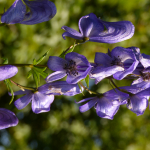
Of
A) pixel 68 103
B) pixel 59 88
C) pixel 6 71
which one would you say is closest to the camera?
pixel 6 71

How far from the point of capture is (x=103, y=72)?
1.74 ft

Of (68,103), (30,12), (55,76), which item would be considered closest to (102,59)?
(55,76)

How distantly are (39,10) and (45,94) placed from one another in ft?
0.93

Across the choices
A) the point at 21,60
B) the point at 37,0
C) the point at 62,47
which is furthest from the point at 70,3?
the point at 37,0

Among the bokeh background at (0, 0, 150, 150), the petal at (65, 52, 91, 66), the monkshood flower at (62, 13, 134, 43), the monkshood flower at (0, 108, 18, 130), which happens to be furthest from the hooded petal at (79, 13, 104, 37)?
the bokeh background at (0, 0, 150, 150)

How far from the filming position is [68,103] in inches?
71.9

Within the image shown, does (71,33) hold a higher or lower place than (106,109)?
higher

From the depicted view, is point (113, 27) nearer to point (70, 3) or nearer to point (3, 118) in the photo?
point (3, 118)

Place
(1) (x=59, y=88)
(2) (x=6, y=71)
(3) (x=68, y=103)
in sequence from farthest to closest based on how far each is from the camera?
1. (3) (x=68, y=103)
2. (1) (x=59, y=88)
3. (2) (x=6, y=71)

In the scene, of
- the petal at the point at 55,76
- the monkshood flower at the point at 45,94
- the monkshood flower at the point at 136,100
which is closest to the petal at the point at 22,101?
the monkshood flower at the point at 45,94

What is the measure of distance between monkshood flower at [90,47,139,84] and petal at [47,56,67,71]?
10 centimetres

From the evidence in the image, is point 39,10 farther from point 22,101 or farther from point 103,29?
point 22,101

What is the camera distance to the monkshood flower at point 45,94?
632mm

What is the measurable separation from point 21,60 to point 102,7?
106 centimetres
